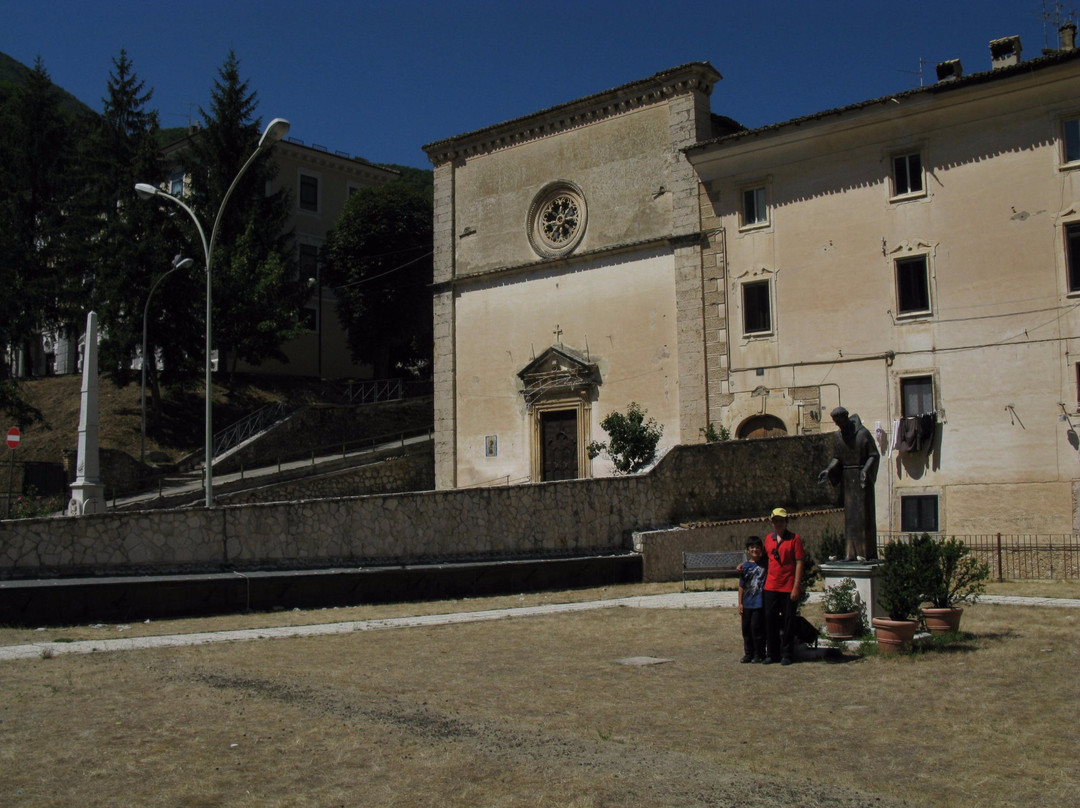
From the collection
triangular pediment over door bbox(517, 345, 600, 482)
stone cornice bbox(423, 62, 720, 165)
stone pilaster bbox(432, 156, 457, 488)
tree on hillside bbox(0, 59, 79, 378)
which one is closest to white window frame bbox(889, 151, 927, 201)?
stone cornice bbox(423, 62, 720, 165)

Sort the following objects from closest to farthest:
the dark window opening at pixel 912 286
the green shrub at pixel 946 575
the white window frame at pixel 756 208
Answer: the green shrub at pixel 946 575
the dark window opening at pixel 912 286
the white window frame at pixel 756 208

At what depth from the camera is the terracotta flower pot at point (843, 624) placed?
1151 cm

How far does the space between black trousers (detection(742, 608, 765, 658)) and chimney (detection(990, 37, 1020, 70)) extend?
2069 cm

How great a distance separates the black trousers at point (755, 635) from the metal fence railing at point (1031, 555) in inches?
520

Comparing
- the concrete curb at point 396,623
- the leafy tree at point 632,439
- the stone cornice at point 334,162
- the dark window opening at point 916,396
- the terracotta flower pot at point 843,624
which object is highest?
the stone cornice at point 334,162

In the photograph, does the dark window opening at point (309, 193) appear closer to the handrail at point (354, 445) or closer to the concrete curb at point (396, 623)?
the handrail at point (354, 445)

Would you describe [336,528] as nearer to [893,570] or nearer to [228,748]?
[893,570]

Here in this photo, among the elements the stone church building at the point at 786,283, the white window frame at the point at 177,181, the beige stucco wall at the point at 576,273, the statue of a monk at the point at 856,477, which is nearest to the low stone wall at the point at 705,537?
the stone church building at the point at 786,283

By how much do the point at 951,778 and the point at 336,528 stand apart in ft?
46.4

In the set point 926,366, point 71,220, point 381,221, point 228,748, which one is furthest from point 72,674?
point 381,221

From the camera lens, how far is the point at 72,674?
9852 millimetres

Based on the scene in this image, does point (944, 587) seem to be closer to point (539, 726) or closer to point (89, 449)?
point (539, 726)

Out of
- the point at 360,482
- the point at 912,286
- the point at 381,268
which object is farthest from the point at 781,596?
the point at 381,268

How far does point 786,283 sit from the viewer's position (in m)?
27.3
